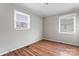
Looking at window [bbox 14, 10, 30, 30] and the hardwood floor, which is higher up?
window [bbox 14, 10, 30, 30]

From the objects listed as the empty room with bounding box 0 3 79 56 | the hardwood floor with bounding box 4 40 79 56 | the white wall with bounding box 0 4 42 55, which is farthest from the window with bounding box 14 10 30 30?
the hardwood floor with bounding box 4 40 79 56

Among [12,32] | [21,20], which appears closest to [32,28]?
[21,20]

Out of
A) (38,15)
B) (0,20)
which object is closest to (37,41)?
(38,15)

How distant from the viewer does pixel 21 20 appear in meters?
1.64

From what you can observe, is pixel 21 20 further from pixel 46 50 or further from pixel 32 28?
pixel 46 50

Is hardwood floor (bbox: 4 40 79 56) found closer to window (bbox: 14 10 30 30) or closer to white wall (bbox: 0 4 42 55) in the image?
white wall (bbox: 0 4 42 55)

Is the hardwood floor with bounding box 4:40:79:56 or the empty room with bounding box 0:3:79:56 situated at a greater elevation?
the empty room with bounding box 0:3:79:56

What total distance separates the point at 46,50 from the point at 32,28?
742 mm

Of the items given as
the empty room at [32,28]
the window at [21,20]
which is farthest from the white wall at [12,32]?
the window at [21,20]

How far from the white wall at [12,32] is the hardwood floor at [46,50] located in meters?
0.17

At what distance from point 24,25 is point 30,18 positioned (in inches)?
10.0

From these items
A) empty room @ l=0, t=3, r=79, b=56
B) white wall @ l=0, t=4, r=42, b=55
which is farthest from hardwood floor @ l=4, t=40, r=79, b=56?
white wall @ l=0, t=4, r=42, b=55

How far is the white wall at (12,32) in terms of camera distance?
165 centimetres

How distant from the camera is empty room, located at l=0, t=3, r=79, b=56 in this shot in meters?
1.59
